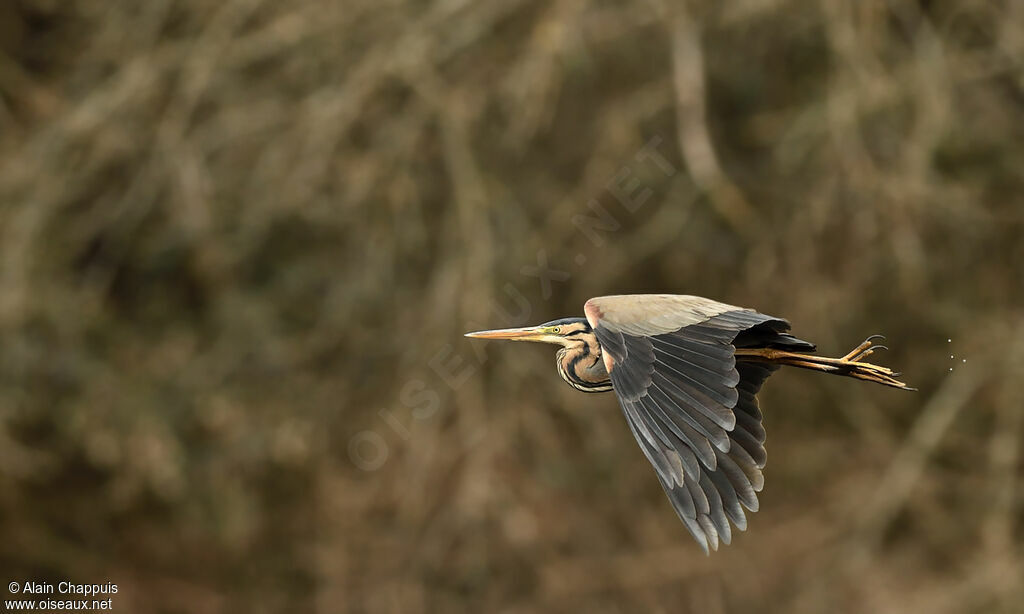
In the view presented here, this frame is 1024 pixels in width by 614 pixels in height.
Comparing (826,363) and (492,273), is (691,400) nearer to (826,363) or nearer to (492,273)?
(826,363)

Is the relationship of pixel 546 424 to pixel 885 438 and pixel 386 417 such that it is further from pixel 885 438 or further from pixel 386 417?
pixel 885 438

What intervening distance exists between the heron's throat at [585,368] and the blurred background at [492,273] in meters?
2.93

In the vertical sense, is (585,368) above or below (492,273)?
above

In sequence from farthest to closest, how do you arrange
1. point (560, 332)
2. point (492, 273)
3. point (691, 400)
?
point (492, 273)
point (560, 332)
point (691, 400)

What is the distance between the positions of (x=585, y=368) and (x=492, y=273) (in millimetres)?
3258

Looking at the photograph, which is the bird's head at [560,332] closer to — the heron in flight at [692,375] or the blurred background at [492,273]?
the heron in flight at [692,375]

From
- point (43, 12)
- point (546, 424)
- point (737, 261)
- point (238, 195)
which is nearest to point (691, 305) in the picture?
point (737, 261)

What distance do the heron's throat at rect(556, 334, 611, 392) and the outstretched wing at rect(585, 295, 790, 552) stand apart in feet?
0.06

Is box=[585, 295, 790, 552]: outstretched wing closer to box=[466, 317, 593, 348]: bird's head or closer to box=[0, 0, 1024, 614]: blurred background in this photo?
box=[466, 317, 593, 348]: bird's head

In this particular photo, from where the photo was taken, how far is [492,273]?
4.18 meters

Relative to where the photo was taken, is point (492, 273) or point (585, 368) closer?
point (585, 368)

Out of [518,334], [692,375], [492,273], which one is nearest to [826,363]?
[692,375]

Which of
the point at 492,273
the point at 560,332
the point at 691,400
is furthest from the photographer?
the point at 492,273

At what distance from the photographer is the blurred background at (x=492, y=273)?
417 centimetres
